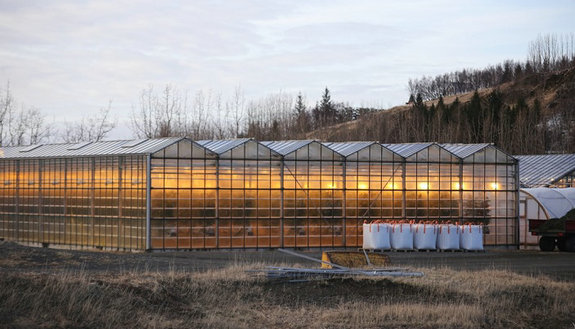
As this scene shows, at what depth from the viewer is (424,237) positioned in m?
36.3

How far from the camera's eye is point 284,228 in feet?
121

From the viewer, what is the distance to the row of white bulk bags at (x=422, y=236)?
35844 millimetres

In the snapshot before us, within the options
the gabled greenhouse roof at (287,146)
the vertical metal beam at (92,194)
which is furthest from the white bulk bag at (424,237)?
the vertical metal beam at (92,194)

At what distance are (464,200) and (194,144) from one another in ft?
40.2

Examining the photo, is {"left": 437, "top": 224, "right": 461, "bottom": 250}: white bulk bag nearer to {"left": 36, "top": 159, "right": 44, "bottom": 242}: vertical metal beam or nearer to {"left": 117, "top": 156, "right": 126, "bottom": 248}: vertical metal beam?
{"left": 117, "top": 156, "right": 126, "bottom": 248}: vertical metal beam

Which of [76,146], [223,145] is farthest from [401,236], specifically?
[76,146]

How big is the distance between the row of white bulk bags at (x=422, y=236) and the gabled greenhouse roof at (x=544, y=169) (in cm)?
1517

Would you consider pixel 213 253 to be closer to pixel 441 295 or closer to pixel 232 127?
pixel 441 295

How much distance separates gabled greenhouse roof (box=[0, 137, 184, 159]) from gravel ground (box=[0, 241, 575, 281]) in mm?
4549

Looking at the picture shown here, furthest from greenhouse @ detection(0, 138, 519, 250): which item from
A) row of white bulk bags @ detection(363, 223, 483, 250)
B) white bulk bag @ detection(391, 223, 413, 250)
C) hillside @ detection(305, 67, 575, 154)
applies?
hillside @ detection(305, 67, 575, 154)

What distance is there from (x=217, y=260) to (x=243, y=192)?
6.47 m

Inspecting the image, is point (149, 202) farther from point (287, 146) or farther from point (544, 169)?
point (544, 169)

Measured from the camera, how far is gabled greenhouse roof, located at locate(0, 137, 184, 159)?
35581mm

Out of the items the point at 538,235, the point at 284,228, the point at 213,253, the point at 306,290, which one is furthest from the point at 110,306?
the point at 538,235
